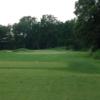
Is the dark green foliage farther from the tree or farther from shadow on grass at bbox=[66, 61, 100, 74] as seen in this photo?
shadow on grass at bbox=[66, 61, 100, 74]

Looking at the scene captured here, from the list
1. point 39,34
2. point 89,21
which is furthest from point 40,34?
point 89,21

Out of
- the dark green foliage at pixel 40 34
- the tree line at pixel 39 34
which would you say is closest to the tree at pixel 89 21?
the tree line at pixel 39 34

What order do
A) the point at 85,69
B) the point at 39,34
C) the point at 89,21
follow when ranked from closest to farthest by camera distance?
the point at 85,69 < the point at 89,21 < the point at 39,34

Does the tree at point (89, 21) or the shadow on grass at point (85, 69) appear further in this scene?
the tree at point (89, 21)

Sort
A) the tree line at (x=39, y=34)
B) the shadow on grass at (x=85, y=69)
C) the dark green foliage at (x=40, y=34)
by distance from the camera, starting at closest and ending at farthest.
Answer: the shadow on grass at (x=85, y=69), the tree line at (x=39, y=34), the dark green foliage at (x=40, y=34)

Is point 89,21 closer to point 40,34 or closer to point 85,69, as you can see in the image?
point 85,69

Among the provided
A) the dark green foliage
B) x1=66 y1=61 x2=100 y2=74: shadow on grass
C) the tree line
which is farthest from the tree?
the dark green foliage

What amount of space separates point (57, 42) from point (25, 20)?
65.5 ft

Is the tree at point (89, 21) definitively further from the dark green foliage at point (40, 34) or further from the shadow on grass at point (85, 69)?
the dark green foliage at point (40, 34)

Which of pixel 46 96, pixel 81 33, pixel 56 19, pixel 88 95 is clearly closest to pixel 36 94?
pixel 46 96

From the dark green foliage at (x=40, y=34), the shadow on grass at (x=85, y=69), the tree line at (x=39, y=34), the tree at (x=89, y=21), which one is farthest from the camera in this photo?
the dark green foliage at (x=40, y=34)

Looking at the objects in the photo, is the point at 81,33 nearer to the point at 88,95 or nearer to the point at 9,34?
the point at 88,95

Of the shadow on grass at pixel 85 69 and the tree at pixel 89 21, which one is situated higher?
the tree at pixel 89 21

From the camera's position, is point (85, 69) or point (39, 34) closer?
point (85, 69)
